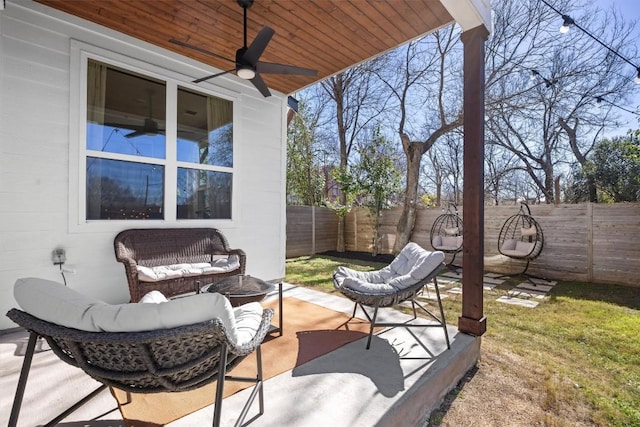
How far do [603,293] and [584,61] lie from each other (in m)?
6.94

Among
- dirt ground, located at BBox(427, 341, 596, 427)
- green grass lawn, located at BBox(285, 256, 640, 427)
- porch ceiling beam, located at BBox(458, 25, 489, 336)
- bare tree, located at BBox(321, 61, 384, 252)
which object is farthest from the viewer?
bare tree, located at BBox(321, 61, 384, 252)

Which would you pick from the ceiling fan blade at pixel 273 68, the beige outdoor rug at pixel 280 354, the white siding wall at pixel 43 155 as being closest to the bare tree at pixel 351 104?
the ceiling fan blade at pixel 273 68

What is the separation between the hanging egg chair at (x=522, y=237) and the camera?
19.1ft

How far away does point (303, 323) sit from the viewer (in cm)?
321

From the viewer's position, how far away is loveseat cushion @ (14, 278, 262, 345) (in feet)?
3.87

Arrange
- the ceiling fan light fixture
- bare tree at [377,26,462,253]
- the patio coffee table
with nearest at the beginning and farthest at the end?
the patio coffee table → the ceiling fan light fixture → bare tree at [377,26,462,253]

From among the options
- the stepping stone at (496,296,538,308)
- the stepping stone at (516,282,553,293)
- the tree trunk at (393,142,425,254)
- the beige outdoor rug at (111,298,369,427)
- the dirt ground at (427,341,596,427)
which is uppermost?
the tree trunk at (393,142,425,254)

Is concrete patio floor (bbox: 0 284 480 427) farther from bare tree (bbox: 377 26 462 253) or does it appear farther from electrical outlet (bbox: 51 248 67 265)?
bare tree (bbox: 377 26 462 253)

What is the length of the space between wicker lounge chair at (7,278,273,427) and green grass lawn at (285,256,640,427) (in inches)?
80.6

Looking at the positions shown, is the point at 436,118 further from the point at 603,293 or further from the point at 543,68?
the point at 603,293

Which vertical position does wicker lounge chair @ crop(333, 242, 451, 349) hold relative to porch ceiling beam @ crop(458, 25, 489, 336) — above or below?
below

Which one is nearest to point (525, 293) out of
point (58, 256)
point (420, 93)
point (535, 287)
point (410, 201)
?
point (535, 287)

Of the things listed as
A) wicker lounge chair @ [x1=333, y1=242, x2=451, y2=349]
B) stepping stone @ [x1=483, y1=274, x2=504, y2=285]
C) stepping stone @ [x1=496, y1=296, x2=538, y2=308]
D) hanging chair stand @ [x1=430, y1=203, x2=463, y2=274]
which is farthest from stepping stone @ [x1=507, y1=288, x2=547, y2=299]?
wicker lounge chair @ [x1=333, y1=242, x2=451, y2=349]

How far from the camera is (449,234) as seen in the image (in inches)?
279
